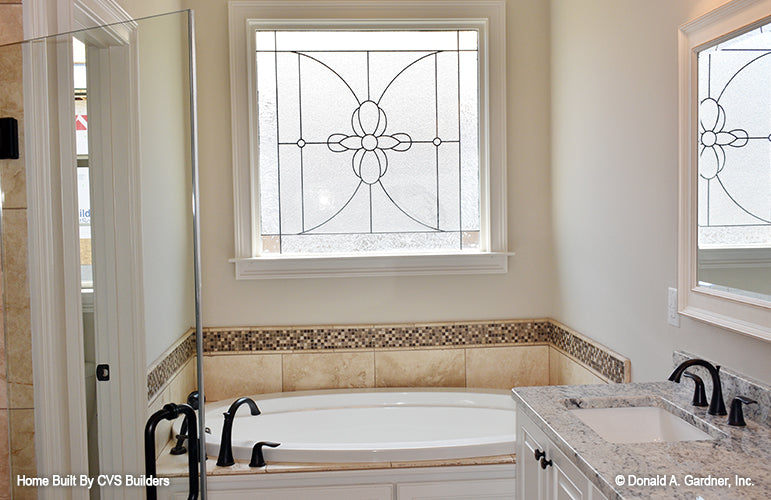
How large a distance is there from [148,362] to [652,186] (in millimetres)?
1811

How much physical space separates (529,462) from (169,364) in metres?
1.05

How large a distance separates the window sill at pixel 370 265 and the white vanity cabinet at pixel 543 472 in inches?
62.3

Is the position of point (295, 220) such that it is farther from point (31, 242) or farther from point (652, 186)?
point (31, 242)

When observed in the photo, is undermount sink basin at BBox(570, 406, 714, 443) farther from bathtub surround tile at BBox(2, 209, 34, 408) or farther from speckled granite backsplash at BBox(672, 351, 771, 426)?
bathtub surround tile at BBox(2, 209, 34, 408)

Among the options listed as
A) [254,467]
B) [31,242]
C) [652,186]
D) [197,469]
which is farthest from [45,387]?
[652,186]

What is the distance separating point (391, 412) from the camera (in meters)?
3.41

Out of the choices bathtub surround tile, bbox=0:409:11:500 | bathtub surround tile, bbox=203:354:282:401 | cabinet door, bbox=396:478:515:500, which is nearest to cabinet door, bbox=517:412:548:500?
cabinet door, bbox=396:478:515:500

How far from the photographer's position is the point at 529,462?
1.94 meters

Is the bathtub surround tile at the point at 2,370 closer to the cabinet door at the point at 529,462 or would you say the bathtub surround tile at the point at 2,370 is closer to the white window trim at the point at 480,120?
the cabinet door at the point at 529,462

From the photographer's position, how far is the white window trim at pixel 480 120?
3.48 meters

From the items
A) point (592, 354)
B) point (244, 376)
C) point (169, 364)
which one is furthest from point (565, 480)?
point (244, 376)

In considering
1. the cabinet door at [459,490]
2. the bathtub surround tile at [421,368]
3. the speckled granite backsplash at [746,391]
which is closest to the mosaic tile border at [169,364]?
the cabinet door at [459,490]

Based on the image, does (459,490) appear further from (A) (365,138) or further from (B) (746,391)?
(A) (365,138)

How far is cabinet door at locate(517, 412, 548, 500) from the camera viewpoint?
71.6 inches
